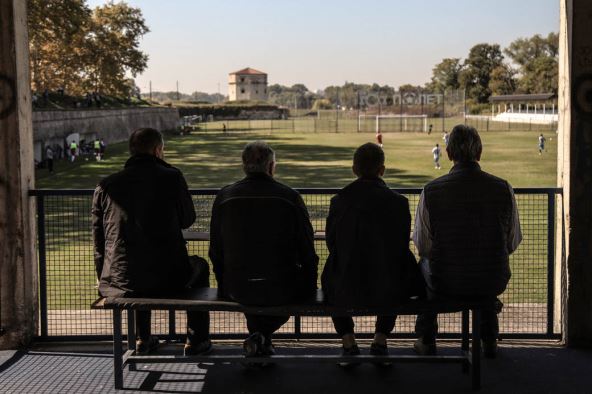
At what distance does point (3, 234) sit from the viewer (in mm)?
5621

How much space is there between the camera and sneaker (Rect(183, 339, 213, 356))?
5.12 meters

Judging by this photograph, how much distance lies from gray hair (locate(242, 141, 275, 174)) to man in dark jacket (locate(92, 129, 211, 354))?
0.44 m

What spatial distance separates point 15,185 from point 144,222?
1520mm

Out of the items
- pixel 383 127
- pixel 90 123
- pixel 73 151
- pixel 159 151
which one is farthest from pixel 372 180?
pixel 383 127

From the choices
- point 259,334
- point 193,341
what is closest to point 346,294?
point 259,334

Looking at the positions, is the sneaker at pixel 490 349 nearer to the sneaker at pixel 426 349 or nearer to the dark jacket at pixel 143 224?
the sneaker at pixel 426 349

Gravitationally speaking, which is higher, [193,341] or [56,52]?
[56,52]

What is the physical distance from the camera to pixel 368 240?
4.48 meters

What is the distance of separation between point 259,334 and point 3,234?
2162 millimetres

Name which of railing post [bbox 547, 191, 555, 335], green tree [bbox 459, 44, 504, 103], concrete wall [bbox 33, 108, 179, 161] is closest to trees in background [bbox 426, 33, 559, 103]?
green tree [bbox 459, 44, 504, 103]

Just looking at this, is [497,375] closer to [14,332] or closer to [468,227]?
[468,227]

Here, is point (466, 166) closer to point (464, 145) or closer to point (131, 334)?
point (464, 145)

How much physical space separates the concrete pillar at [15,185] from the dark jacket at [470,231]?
120 inches

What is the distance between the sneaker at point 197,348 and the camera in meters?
5.12
